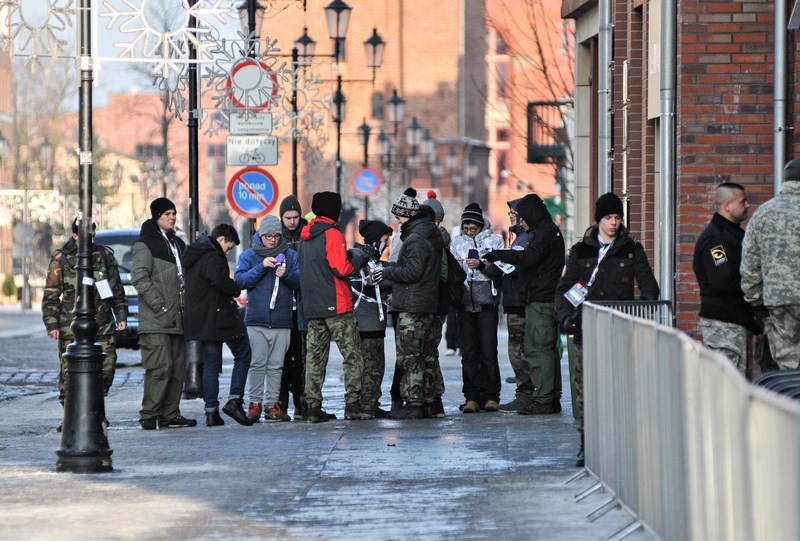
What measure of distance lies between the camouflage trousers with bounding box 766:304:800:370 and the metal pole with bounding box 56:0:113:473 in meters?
4.37

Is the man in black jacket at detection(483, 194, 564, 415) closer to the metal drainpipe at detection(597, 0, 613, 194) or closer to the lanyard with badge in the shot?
the lanyard with badge

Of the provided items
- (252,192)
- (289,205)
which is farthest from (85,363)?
(252,192)

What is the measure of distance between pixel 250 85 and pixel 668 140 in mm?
9072

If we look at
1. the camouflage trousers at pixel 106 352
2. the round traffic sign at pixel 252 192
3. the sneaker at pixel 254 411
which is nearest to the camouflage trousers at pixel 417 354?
the sneaker at pixel 254 411

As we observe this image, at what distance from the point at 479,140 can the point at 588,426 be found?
107 m

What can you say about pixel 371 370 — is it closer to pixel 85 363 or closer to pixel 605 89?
pixel 85 363

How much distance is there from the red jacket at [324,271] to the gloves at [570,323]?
290 centimetres

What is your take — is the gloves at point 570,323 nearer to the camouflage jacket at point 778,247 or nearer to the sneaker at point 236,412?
the camouflage jacket at point 778,247

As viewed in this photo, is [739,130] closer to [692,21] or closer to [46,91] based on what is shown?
[692,21]

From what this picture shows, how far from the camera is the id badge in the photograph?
40.4 feet

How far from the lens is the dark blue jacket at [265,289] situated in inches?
593

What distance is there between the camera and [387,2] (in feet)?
354

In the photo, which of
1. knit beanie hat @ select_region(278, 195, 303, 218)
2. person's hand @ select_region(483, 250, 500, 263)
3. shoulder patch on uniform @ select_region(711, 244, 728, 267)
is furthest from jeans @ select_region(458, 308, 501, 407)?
shoulder patch on uniform @ select_region(711, 244, 728, 267)

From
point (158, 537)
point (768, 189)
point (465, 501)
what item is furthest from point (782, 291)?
point (158, 537)
